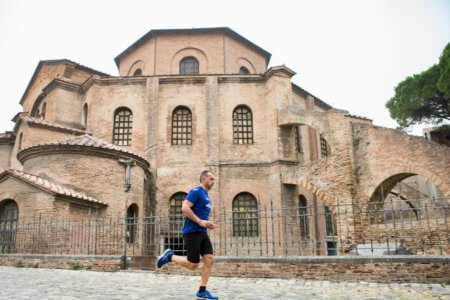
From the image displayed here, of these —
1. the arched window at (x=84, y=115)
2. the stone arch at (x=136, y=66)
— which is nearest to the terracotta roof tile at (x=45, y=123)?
the arched window at (x=84, y=115)

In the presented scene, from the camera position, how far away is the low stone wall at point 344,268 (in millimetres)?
6613

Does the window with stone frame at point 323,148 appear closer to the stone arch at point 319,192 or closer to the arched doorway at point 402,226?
the arched doorway at point 402,226

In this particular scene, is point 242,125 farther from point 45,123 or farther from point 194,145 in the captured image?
point 45,123

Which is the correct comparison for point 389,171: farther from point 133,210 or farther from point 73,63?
point 73,63

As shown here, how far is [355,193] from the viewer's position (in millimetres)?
14336

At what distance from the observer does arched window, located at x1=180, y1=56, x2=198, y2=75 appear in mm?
23188

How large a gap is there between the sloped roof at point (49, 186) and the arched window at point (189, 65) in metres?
11.7

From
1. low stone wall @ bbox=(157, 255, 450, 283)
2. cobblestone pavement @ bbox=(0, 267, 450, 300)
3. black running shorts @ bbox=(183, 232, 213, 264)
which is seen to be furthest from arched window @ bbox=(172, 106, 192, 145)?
black running shorts @ bbox=(183, 232, 213, 264)

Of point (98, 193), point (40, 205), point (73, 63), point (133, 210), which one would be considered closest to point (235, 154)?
point (133, 210)

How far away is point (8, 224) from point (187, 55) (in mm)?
13898

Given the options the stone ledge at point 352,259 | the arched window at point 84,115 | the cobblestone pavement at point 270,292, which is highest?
the arched window at point 84,115

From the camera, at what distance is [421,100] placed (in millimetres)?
22703

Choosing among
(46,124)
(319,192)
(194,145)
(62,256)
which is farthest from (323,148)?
(62,256)

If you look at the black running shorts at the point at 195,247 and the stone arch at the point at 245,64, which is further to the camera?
the stone arch at the point at 245,64
